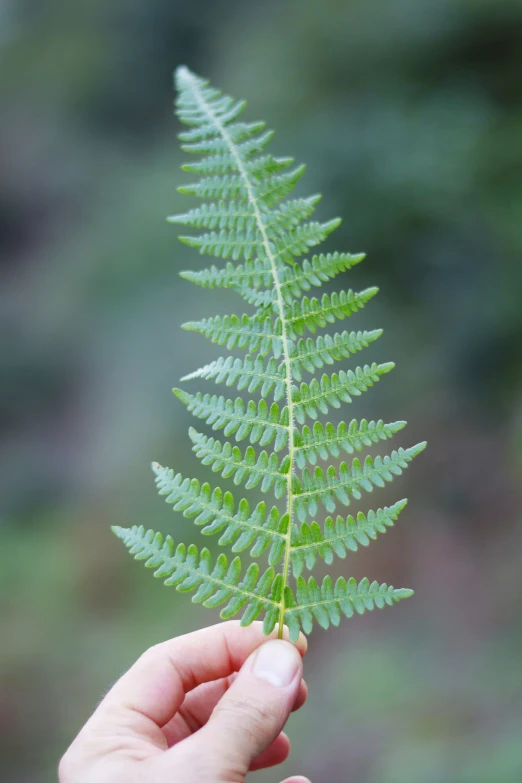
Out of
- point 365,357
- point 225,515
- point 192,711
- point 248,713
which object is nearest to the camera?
point 248,713

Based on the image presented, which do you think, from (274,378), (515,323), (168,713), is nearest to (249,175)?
(274,378)

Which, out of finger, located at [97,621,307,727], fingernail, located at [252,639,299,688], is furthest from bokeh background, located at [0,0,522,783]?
fingernail, located at [252,639,299,688]

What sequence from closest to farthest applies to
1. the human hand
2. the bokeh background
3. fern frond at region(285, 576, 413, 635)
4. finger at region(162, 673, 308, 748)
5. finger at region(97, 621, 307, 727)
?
the human hand < fern frond at region(285, 576, 413, 635) < finger at region(97, 621, 307, 727) < finger at region(162, 673, 308, 748) < the bokeh background

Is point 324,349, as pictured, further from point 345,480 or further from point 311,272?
point 345,480

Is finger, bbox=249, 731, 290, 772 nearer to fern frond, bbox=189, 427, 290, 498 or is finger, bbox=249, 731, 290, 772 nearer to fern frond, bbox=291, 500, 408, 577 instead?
fern frond, bbox=291, 500, 408, 577

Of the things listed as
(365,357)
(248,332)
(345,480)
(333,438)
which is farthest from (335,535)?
(365,357)

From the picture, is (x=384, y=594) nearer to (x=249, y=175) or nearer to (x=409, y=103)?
(x=249, y=175)
